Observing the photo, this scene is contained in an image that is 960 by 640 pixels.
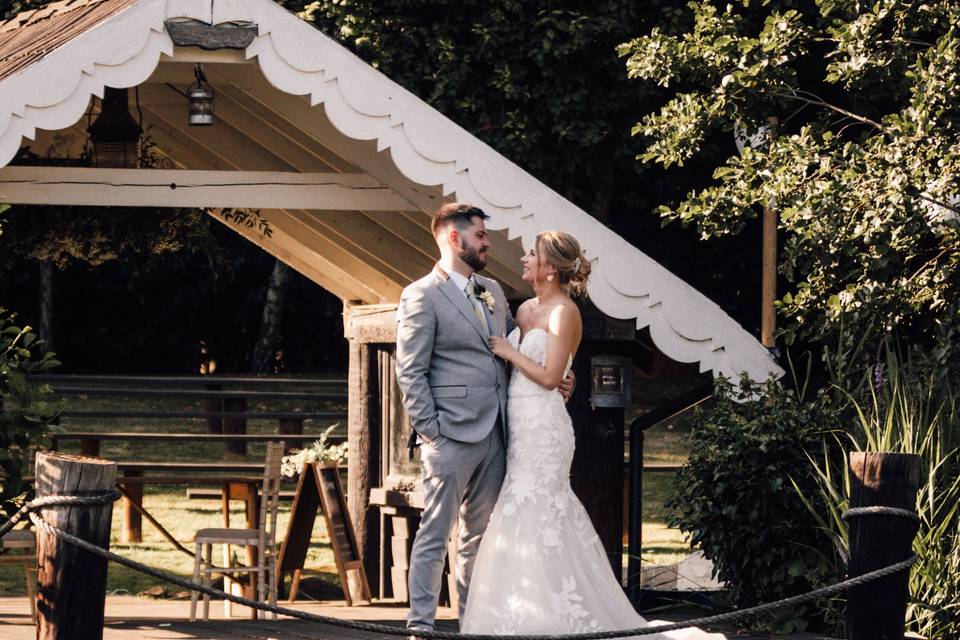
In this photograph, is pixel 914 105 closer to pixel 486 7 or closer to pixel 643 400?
pixel 486 7

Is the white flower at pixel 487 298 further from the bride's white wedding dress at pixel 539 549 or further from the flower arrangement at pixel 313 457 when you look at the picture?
the flower arrangement at pixel 313 457

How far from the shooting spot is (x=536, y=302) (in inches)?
264

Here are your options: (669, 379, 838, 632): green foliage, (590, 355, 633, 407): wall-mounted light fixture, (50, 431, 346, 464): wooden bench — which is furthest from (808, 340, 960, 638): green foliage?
(50, 431, 346, 464): wooden bench

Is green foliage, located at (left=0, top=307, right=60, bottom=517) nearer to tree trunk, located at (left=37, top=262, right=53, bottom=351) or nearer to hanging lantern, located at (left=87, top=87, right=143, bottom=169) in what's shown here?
hanging lantern, located at (left=87, top=87, right=143, bottom=169)

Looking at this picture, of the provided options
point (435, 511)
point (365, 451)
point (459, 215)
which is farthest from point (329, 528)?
point (459, 215)

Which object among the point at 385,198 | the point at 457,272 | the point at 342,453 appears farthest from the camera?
the point at 342,453

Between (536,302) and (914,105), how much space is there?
6.96 feet

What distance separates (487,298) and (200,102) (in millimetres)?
2077

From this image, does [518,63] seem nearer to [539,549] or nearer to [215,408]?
[215,408]

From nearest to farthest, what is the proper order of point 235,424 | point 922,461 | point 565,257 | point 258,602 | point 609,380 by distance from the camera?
point 258,602
point 565,257
point 922,461
point 609,380
point 235,424

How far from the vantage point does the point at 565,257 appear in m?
6.60

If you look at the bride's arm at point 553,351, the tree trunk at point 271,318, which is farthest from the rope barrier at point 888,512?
the tree trunk at point 271,318

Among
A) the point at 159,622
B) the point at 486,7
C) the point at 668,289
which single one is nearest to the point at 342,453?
the point at 159,622

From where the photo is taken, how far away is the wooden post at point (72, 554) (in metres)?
4.59
